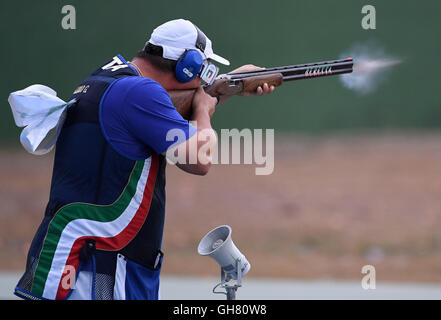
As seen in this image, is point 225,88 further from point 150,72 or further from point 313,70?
point 150,72

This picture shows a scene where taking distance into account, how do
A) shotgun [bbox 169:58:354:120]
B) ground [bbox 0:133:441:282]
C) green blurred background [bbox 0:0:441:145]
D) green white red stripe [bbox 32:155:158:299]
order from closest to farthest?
green white red stripe [bbox 32:155:158:299] < shotgun [bbox 169:58:354:120] < ground [bbox 0:133:441:282] < green blurred background [bbox 0:0:441:145]

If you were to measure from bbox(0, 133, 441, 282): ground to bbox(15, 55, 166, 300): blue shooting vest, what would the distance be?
5042 mm

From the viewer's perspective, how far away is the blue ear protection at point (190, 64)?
2832mm

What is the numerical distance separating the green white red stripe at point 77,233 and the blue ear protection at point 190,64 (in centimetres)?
54

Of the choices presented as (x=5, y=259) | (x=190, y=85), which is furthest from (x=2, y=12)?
(x=190, y=85)

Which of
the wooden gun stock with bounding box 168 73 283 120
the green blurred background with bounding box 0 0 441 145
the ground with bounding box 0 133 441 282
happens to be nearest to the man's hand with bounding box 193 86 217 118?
the wooden gun stock with bounding box 168 73 283 120

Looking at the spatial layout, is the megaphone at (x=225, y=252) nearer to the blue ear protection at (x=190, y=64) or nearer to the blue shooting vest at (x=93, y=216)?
the blue shooting vest at (x=93, y=216)

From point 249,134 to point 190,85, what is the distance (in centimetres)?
728

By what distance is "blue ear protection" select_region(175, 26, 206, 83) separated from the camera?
2.83 meters

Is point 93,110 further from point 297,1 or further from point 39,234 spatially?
point 297,1

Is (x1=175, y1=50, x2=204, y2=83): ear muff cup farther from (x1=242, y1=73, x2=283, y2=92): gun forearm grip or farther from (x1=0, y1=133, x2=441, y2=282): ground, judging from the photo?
(x1=0, y1=133, x2=441, y2=282): ground

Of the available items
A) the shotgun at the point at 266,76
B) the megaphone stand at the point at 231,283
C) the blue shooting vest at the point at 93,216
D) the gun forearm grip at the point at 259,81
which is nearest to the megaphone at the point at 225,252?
the megaphone stand at the point at 231,283

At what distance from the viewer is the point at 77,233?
2498 millimetres

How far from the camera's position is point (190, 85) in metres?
3.01
